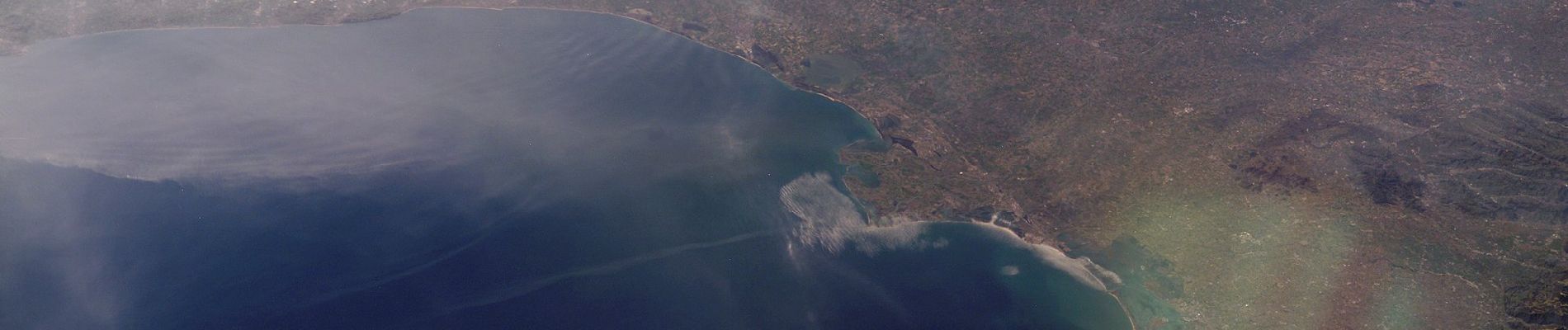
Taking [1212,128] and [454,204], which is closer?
[454,204]

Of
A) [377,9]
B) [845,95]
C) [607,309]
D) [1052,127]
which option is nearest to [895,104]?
[845,95]

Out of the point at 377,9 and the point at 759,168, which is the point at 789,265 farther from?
the point at 377,9

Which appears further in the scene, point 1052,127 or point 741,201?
point 1052,127
